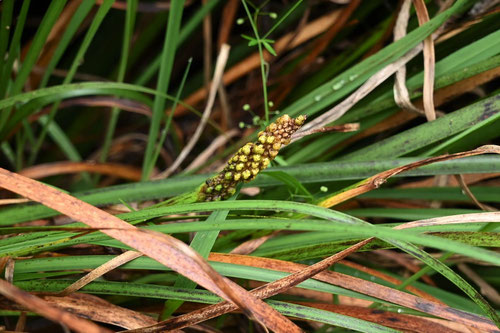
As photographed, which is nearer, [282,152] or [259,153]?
[259,153]

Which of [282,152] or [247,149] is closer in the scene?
[247,149]

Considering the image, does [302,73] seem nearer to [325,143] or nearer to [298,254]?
[325,143]

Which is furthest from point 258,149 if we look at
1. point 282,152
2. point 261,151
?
point 282,152

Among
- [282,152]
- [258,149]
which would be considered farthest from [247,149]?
[282,152]

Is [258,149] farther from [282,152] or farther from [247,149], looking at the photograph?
[282,152]

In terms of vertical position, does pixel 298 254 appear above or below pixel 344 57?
below

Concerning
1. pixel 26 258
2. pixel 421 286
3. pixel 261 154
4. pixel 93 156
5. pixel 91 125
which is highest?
pixel 91 125

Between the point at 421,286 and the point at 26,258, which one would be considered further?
the point at 421,286

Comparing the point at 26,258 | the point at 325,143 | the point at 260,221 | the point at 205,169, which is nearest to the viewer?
the point at 260,221

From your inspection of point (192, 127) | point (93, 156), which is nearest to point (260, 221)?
point (192, 127)

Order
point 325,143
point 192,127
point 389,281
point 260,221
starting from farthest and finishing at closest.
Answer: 1. point 192,127
2. point 325,143
3. point 389,281
4. point 260,221

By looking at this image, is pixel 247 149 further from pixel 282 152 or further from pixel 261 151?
pixel 282 152
